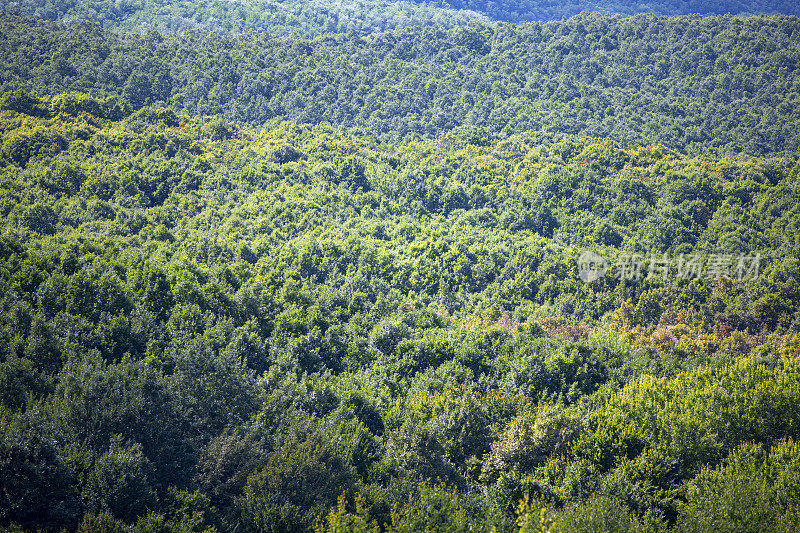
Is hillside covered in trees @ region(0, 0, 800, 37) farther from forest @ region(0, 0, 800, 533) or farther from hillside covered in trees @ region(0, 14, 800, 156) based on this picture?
forest @ region(0, 0, 800, 533)

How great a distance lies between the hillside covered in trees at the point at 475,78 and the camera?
84312 millimetres

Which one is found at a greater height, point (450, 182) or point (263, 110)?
point (263, 110)

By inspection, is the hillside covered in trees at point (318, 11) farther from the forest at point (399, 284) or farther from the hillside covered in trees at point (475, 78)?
the forest at point (399, 284)

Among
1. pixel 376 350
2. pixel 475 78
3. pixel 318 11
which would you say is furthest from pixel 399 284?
pixel 318 11

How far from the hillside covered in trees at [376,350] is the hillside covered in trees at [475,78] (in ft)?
88.6

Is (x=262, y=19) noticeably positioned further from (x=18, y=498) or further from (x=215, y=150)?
(x=18, y=498)

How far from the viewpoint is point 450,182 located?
64.7 m

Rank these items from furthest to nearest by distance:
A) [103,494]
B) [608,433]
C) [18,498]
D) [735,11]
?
[735,11]
[608,433]
[103,494]
[18,498]

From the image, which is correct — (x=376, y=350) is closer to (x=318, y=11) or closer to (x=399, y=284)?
(x=399, y=284)

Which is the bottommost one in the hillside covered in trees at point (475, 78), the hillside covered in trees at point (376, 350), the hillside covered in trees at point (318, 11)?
the hillside covered in trees at point (376, 350)

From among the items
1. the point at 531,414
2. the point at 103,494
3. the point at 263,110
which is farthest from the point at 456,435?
the point at 263,110

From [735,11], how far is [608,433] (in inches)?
8480

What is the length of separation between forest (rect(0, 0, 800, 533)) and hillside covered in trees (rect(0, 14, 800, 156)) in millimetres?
602

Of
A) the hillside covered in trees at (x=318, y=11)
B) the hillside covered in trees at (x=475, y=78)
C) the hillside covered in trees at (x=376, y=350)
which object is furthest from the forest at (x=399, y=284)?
the hillside covered in trees at (x=318, y=11)
